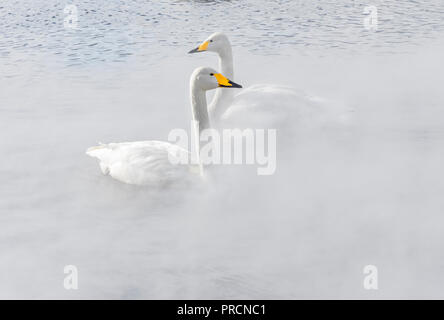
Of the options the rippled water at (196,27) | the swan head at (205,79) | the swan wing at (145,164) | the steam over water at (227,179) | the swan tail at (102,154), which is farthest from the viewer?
the rippled water at (196,27)

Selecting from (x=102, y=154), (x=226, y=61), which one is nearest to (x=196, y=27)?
(x=226, y=61)

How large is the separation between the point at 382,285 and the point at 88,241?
3.01 metres

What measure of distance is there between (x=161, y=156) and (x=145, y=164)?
22cm

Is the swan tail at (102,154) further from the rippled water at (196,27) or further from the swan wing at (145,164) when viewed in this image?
the rippled water at (196,27)

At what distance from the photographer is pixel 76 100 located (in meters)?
11.9

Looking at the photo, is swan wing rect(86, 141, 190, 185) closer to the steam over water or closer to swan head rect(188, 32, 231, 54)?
the steam over water

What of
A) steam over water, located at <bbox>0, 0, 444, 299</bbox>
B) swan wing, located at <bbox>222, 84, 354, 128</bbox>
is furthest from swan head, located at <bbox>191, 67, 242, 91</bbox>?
swan wing, located at <bbox>222, 84, 354, 128</bbox>

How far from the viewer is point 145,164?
7.85 metres

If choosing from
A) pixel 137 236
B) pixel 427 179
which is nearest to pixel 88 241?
pixel 137 236

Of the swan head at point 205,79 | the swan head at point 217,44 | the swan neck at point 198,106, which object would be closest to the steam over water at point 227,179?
the swan neck at point 198,106

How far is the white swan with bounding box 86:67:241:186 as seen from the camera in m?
7.75

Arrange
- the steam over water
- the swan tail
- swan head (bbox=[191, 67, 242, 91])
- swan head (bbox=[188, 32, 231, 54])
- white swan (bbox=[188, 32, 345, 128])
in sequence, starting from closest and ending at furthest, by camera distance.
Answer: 1. the steam over water
2. swan head (bbox=[191, 67, 242, 91])
3. the swan tail
4. white swan (bbox=[188, 32, 345, 128])
5. swan head (bbox=[188, 32, 231, 54])

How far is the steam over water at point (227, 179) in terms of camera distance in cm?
591

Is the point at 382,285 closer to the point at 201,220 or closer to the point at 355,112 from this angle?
the point at 201,220
